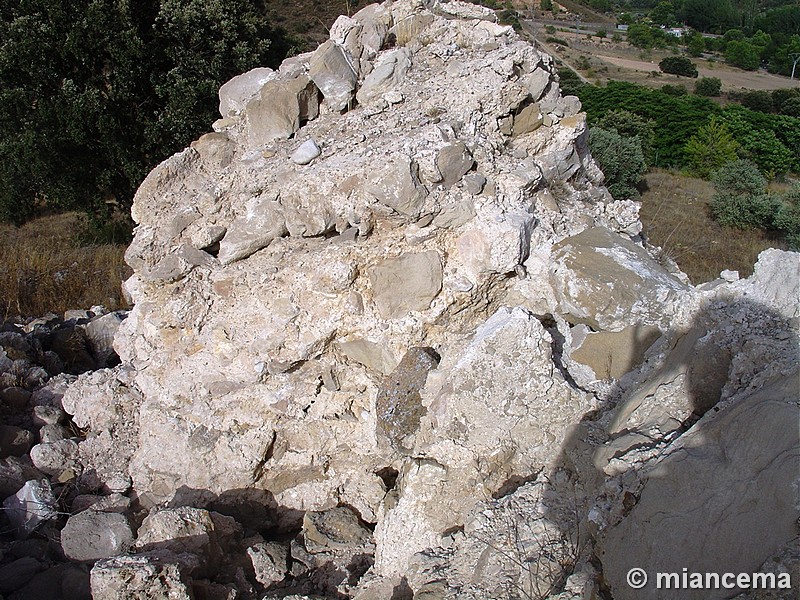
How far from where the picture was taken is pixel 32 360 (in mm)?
4633

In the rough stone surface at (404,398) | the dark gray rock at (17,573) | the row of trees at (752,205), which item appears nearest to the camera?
the dark gray rock at (17,573)

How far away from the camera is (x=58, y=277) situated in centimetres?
747

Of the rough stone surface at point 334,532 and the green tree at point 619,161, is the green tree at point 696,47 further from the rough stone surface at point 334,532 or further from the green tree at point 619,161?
the rough stone surface at point 334,532

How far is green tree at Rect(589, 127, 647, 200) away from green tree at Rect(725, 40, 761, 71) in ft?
138

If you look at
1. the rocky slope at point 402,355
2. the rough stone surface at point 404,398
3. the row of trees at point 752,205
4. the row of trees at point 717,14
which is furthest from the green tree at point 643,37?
the rough stone surface at point 404,398

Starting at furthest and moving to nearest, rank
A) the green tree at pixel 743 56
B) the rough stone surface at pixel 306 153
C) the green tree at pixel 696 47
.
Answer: the green tree at pixel 696 47 → the green tree at pixel 743 56 → the rough stone surface at pixel 306 153

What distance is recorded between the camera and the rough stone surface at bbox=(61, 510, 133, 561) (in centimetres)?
284

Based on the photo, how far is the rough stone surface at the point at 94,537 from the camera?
284 cm

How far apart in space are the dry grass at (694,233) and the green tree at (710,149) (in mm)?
1891

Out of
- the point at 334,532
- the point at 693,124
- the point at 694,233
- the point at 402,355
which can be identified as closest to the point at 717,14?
the point at 693,124

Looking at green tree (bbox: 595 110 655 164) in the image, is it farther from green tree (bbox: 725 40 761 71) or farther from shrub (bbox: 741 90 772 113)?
green tree (bbox: 725 40 761 71)

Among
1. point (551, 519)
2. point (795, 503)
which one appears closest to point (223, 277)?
point (551, 519)

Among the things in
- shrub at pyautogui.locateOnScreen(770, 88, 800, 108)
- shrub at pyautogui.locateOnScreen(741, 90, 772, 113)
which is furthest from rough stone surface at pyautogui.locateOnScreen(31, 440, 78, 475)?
shrub at pyautogui.locateOnScreen(770, 88, 800, 108)

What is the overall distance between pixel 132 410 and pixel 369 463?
1.43 m
